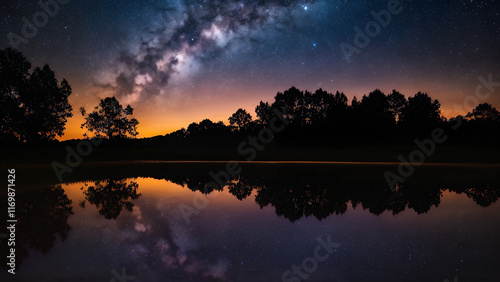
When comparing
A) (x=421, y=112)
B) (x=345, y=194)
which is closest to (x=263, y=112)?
(x=421, y=112)

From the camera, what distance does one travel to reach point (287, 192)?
13.4m

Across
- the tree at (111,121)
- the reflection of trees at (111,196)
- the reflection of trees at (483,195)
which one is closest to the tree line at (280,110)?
the tree at (111,121)

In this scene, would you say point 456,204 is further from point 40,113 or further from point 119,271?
point 40,113

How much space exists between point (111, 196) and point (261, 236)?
847 cm

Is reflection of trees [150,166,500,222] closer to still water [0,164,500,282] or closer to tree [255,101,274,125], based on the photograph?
still water [0,164,500,282]

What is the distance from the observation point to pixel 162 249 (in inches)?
257

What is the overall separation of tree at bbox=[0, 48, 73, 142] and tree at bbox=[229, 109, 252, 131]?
70.6 metres

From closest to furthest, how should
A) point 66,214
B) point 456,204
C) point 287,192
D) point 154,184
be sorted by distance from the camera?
point 66,214 < point 456,204 < point 287,192 < point 154,184

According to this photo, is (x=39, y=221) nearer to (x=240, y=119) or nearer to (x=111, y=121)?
(x=111, y=121)

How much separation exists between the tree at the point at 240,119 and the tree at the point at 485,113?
2794 inches

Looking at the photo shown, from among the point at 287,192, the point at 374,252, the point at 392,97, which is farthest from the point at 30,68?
the point at 392,97

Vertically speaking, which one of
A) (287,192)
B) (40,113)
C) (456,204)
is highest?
(40,113)

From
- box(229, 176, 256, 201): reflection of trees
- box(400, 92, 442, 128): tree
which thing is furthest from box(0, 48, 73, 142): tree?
box(400, 92, 442, 128): tree

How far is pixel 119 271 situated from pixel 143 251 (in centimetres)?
98
